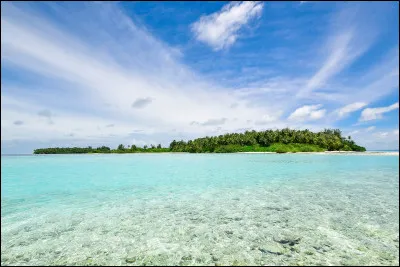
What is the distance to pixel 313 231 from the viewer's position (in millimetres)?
8719

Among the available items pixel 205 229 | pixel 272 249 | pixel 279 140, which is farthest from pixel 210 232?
pixel 279 140

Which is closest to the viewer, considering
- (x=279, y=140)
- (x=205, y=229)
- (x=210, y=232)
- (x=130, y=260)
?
(x=130, y=260)

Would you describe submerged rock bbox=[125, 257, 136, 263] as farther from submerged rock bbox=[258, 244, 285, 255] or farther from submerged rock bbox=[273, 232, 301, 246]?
submerged rock bbox=[273, 232, 301, 246]

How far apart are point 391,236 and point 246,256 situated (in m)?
5.24

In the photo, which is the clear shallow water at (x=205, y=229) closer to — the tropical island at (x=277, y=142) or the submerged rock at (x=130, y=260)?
the submerged rock at (x=130, y=260)

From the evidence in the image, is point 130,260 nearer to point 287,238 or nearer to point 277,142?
point 287,238

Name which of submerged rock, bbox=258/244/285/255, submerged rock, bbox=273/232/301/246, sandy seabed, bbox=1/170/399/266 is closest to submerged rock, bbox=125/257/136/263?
sandy seabed, bbox=1/170/399/266

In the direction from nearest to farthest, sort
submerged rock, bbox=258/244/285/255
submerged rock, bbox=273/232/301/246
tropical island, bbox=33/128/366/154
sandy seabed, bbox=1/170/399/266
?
sandy seabed, bbox=1/170/399/266, submerged rock, bbox=258/244/285/255, submerged rock, bbox=273/232/301/246, tropical island, bbox=33/128/366/154

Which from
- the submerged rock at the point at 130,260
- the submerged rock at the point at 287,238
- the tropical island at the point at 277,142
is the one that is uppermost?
the tropical island at the point at 277,142

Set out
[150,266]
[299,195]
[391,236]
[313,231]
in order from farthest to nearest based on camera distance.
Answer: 1. [299,195]
2. [313,231]
3. [391,236]
4. [150,266]

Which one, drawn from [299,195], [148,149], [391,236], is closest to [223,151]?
[148,149]

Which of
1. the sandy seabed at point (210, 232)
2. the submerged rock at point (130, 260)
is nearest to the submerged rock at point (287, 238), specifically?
the sandy seabed at point (210, 232)

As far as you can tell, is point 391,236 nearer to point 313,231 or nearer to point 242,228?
point 313,231

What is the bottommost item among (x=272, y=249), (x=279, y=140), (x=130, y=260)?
(x=130, y=260)
